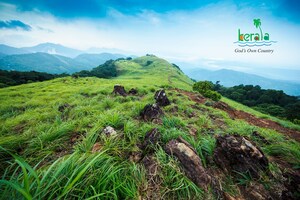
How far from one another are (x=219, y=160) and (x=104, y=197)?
215 cm

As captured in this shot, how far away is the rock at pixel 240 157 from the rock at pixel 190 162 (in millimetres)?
659

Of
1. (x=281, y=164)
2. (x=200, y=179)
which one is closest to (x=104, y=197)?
(x=200, y=179)

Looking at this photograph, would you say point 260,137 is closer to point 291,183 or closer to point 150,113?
point 291,183

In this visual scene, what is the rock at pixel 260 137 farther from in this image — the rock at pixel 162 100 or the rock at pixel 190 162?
the rock at pixel 162 100

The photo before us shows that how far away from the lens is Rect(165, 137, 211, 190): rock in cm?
211

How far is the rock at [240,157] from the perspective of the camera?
246cm

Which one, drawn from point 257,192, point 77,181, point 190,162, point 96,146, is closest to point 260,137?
point 257,192

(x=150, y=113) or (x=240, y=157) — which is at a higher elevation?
(x=150, y=113)

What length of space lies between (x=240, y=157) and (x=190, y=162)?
1.05 m

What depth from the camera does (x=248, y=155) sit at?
257cm

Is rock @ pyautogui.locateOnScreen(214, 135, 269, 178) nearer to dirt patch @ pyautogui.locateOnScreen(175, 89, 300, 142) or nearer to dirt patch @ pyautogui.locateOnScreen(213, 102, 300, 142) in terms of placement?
dirt patch @ pyautogui.locateOnScreen(175, 89, 300, 142)

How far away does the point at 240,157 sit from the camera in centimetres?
256

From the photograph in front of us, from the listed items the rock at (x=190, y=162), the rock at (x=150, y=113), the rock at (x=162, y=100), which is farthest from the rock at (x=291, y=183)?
the rock at (x=162, y=100)

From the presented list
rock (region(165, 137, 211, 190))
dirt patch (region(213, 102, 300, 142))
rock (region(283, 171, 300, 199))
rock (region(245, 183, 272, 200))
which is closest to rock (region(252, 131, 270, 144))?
rock (region(283, 171, 300, 199))
